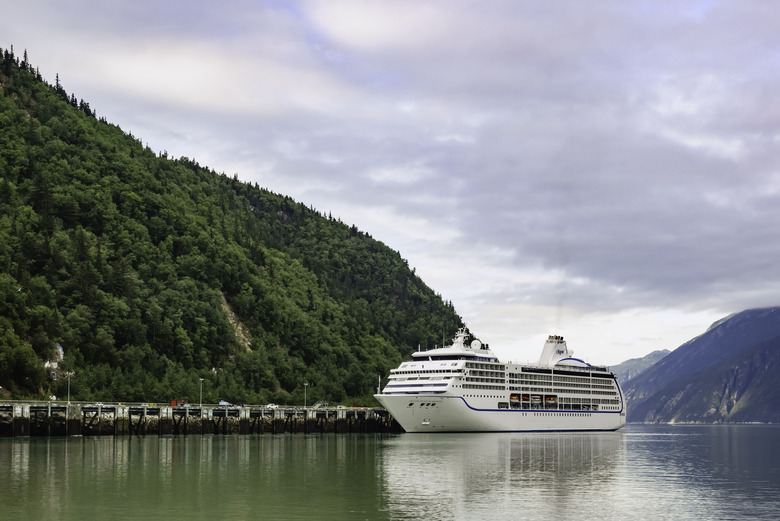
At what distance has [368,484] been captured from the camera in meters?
67.2

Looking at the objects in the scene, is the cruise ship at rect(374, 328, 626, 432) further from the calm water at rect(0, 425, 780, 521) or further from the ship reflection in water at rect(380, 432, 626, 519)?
the calm water at rect(0, 425, 780, 521)

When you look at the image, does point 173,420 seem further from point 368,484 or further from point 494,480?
point 368,484

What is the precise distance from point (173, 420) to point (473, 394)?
53.4 metres

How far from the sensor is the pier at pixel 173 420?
12775 centimetres

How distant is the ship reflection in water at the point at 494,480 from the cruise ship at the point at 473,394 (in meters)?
44.8

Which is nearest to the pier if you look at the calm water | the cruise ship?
the cruise ship

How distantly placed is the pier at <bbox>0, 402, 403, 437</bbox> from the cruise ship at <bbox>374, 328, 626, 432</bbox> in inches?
478

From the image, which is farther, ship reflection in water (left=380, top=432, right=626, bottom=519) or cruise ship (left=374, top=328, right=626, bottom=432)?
cruise ship (left=374, top=328, right=626, bottom=432)

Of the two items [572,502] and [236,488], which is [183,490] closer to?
[236,488]

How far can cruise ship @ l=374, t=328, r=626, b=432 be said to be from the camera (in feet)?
530

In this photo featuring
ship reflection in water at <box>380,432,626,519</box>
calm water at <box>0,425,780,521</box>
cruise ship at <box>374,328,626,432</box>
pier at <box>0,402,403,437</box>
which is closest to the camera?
calm water at <box>0,425,780,521</box>

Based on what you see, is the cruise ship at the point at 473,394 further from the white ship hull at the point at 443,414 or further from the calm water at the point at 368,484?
the calm water at the point at 368,484

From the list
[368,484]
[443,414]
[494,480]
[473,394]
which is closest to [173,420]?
[443,414]

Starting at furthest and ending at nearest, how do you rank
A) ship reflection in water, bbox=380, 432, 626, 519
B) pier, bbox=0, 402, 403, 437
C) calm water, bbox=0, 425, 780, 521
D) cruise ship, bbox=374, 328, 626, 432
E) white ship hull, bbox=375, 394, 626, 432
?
cruise ship, bbox=374, 328, 626, 432 < white ship hull, bbox=375, 394, 626, 432 < pier, bbox=0, 402, 403, 437 < ship reflection in water, bbox=380, 432, 626, 519 < calm water, bbox=0, 425, 780, 521
